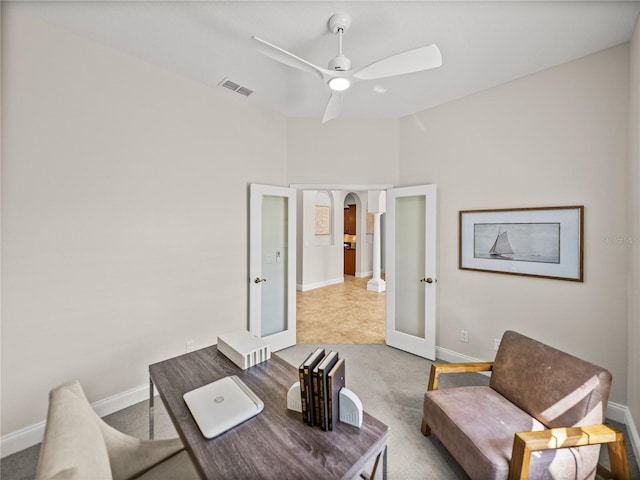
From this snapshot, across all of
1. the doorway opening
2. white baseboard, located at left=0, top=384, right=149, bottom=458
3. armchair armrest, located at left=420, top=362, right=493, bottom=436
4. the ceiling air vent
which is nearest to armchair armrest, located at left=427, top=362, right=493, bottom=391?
armchair armrest, located at left=420, top=362, right=493, bottom=436

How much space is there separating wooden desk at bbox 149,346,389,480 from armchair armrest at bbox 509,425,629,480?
65 cm

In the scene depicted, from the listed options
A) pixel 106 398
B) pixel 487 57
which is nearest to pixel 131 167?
pixel 106 398

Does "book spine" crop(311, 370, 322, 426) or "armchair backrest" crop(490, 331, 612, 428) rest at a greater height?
"book spine" crop(311, 370, 322, 426)

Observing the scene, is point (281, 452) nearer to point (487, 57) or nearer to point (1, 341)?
point (1, 341)

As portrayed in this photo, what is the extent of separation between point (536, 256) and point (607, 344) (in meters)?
0.82

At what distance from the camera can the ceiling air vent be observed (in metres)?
2.84

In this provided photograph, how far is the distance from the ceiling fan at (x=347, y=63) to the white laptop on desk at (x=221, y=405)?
1.81m

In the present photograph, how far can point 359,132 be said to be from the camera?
12.1 feet

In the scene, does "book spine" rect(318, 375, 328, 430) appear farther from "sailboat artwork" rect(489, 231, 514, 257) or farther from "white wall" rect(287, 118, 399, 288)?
"white wall" rect(287, 118, 399, 288)

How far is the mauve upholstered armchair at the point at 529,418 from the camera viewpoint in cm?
137

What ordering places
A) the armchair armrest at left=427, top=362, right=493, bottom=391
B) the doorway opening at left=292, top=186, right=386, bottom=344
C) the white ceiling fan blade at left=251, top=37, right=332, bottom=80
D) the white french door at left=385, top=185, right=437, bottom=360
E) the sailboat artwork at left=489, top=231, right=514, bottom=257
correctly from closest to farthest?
the white ceiling fan blade at left=251, top=37, right=332, bottom=80 → the armchair armrest at left=427, top=362, right=493, bottom=391 → the sailboat artwork at left=489, top=231, right=514, bottom=257 → the white french door at left=385, top=185, right=437, bottom=360 → the doorway opening at left=292, top=186, right=386, bottom=344

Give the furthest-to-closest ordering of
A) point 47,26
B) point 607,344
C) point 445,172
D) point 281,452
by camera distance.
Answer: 1. point 445,172
2. point 607,344
3. point 47,26
4. point 281,452

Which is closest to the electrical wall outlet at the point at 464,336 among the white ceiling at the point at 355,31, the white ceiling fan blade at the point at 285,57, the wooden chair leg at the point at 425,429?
the wooden chair leg at the point at 425,429

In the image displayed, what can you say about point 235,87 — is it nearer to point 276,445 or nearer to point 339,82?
point 339,82
